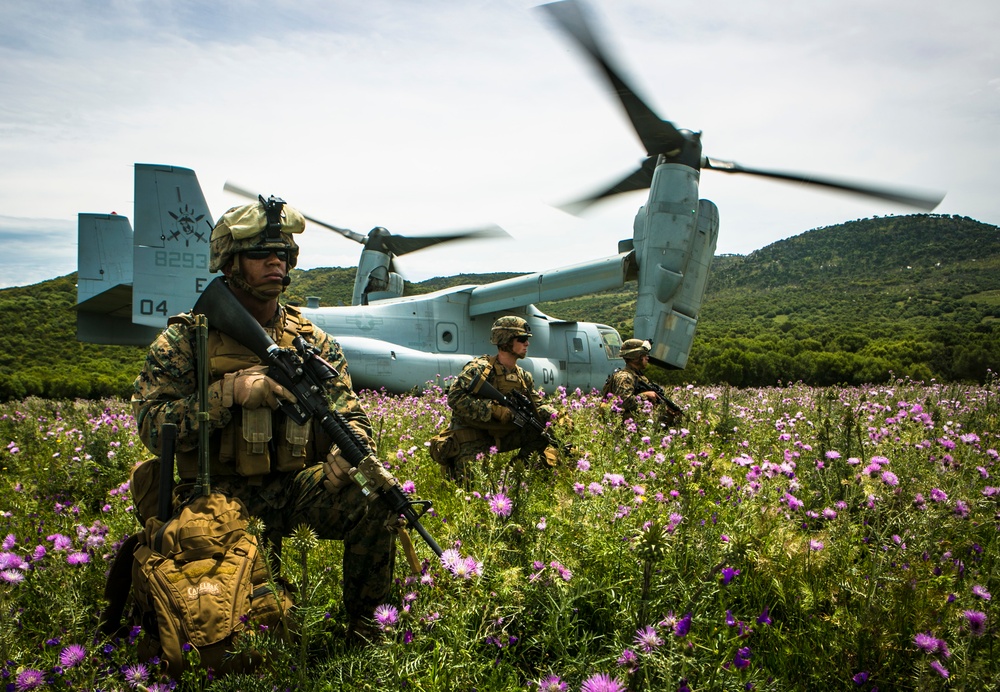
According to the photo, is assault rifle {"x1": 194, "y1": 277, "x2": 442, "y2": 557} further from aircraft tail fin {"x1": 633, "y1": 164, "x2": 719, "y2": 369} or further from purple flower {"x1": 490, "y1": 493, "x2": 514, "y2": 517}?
aircraft tail fin {"x1": 633, "y1": 164, "x2": 719, "y2": 369}

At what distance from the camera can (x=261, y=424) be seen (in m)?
3.13

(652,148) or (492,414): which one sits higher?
(652,148)

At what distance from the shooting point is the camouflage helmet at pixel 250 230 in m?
3.37

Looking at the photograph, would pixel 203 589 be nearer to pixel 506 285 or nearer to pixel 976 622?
pixel 976 622

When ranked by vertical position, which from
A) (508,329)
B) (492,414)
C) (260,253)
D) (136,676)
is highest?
(260,253)

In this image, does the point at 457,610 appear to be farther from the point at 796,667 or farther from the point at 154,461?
the point at 154,461

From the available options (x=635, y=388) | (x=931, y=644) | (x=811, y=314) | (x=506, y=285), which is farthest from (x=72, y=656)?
(x=811, y=314)

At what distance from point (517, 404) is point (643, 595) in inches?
165

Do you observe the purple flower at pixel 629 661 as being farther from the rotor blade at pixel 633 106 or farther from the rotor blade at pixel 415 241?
the rotor blade at pixel 415 241

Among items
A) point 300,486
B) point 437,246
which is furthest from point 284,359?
point 437,246

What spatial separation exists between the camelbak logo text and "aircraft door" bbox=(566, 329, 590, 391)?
1395 centimetres

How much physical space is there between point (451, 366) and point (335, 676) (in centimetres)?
1232

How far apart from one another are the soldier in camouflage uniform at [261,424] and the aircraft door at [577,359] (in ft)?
42.9

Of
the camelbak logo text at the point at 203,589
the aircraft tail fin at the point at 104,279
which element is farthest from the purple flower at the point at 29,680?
the aircraft tail fin at the point at 104,279
